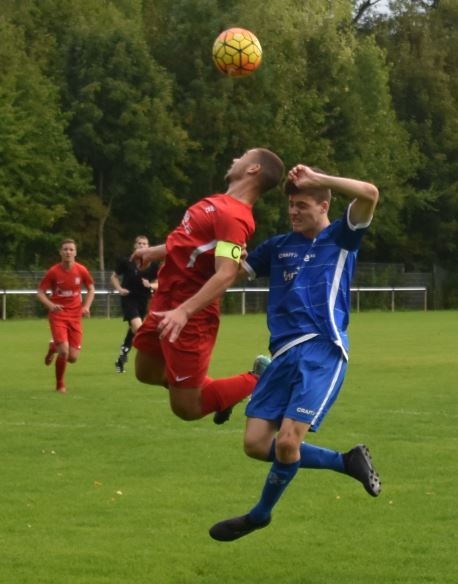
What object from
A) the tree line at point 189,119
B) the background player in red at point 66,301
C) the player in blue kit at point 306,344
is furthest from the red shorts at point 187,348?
the tree line at point 189,119

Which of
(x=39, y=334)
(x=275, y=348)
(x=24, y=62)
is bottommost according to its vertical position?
(x=39, y=334)

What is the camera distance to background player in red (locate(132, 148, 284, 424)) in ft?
25.5

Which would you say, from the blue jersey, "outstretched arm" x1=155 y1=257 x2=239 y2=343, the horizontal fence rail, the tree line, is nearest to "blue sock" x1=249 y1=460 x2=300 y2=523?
the blue jersey

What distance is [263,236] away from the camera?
2172 inches

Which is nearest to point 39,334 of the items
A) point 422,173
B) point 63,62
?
point 63,62

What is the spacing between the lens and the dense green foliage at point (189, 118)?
50.2m

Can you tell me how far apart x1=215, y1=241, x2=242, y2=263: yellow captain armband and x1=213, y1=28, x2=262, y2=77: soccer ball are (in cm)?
747

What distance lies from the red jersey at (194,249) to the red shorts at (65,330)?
9366mm

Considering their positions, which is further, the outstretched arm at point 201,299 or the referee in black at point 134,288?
the referee in black at point 134,288

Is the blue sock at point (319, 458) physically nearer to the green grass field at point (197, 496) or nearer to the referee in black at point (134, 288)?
the green grass field at point (197, 496)

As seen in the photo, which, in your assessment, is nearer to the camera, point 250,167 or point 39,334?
point 250,167

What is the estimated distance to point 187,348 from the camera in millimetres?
8242

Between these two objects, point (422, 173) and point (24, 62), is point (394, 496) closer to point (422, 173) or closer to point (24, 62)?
point (24, 62)

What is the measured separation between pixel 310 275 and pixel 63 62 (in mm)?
46593
